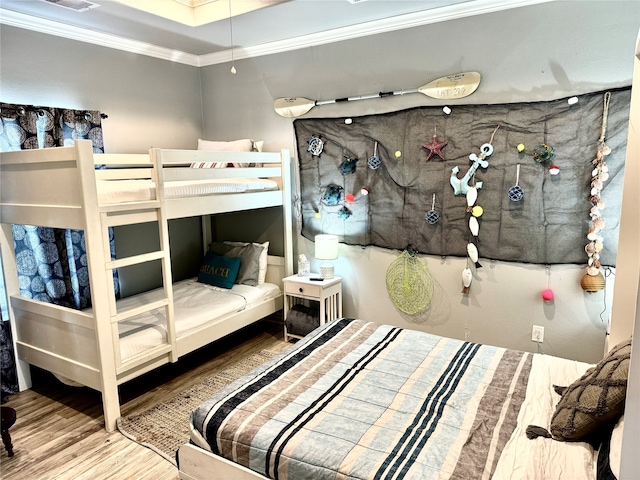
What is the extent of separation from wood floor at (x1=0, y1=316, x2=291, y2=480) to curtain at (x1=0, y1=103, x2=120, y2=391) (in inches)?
15.9

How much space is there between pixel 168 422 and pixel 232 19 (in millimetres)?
2712

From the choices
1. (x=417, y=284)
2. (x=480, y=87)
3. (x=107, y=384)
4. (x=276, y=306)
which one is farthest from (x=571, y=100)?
(x=107, y=384)

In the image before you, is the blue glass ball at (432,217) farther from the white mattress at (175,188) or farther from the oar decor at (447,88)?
the white mattress at (175,188)

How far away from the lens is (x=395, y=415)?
1.75 m

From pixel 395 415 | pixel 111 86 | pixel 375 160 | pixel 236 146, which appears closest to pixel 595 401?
pixel 395 415

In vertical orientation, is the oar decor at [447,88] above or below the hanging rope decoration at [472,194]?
above

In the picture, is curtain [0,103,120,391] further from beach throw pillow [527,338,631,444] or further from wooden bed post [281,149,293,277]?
beach throw pillow [527,338,631,444]

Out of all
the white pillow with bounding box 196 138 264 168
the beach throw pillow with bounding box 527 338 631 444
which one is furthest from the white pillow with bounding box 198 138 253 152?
the beach throw pillow with bounding box 527 338 631 444

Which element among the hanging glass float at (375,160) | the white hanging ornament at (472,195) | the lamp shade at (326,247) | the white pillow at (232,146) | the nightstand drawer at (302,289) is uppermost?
the white pillow at (232,146)

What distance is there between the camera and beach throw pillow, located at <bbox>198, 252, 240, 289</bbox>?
3676mm

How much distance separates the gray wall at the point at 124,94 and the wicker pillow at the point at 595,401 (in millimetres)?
3238

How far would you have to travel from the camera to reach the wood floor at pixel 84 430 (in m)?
2.12

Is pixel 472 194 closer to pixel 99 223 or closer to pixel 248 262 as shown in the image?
pixel 248 262

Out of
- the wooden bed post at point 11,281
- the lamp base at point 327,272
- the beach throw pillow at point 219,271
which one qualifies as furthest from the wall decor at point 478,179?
the wooden bed post at point 11,281
